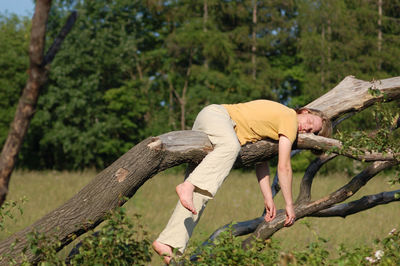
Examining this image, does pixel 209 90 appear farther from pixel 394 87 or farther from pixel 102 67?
pixel 394 87

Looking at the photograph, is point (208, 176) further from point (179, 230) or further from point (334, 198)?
point (334, 198)

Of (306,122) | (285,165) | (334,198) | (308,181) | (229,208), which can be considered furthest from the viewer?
(229,208)

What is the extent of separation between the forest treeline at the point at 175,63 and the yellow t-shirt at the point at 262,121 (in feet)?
55.2

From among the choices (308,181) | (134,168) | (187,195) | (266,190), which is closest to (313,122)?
(266,190)

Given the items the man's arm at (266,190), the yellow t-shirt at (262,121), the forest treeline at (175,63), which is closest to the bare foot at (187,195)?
the yellow t-shirt at (262,121)

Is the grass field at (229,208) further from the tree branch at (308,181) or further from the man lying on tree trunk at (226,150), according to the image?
the man lying on tree trunk at (226,150)

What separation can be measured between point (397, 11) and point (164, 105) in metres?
12.1

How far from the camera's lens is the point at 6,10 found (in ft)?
103

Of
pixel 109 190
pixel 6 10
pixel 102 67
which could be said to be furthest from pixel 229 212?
pixel 6 10

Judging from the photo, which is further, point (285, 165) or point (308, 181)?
point (308, 181)

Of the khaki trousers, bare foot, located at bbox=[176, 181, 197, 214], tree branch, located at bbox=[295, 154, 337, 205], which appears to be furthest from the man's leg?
tree branch, located at bbox=[295, 154, 337, 205]

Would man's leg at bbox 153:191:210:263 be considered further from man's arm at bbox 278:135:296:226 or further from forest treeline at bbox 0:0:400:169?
forest treeline at bbox 0:0:400:169

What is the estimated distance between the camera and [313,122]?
4.85 metres

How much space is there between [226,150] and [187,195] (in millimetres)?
518
